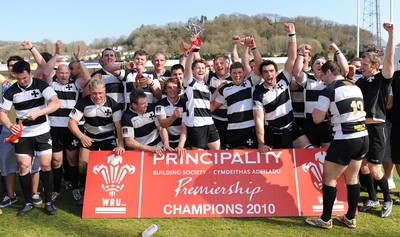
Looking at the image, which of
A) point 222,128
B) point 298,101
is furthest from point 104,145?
point 298,101

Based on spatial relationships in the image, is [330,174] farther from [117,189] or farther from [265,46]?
[265,46]

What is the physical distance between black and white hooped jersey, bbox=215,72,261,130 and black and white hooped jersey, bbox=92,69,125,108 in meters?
1.76

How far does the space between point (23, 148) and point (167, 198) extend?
2.03 metres

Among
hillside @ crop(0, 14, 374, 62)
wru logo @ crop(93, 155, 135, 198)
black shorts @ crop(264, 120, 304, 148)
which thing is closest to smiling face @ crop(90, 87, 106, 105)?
wru logo @ crop(93, 155, 135, 198)

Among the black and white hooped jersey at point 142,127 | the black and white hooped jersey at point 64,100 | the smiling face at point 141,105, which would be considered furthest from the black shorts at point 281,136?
the black and white hooped jersey at point 64,100

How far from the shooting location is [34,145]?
4.75 meters

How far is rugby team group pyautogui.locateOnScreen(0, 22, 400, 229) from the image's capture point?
15.2ft

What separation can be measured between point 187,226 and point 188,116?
1505 millimetres

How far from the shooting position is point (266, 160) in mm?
4863

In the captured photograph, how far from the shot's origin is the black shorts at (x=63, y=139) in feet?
16.9

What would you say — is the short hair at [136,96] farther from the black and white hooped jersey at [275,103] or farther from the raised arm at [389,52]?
the raised arm at [389,52]

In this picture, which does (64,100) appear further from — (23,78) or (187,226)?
(187,226)

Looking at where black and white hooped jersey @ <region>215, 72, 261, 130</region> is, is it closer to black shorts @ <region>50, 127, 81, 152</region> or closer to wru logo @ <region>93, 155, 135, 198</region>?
wru logo @ <region>93, 155, 135, 198</region>

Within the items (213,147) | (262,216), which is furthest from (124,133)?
(262,216)
